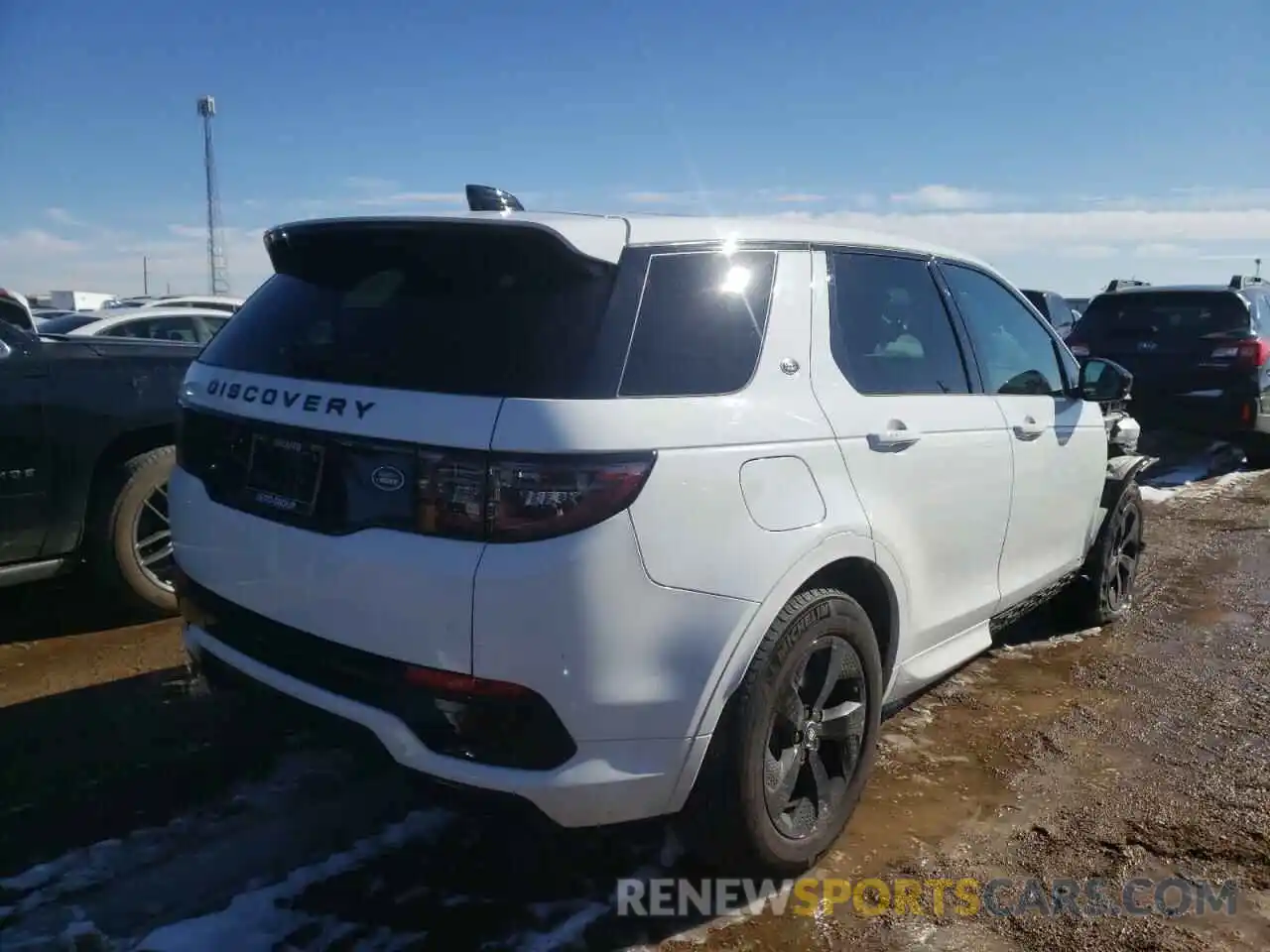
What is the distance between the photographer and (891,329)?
3293 mm

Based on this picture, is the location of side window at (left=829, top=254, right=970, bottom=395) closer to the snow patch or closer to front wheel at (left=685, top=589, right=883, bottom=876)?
front wheel at (left=685, top=589, right=883, bottom=876)

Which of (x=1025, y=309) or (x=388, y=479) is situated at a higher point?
(x=1025, y=309)

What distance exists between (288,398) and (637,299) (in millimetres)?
916

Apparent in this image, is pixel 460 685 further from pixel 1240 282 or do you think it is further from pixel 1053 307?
pixel 1053 307

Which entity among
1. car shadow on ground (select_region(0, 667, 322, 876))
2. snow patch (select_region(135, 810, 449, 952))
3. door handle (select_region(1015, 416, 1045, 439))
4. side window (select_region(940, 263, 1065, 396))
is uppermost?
side window (select_region(940, 263, 1065, 396))

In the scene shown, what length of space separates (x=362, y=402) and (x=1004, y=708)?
9.72 feet

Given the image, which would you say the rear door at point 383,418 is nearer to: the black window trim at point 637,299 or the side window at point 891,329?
the black window trim at point 637,299

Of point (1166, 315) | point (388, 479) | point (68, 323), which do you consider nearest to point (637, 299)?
point (388, 479)

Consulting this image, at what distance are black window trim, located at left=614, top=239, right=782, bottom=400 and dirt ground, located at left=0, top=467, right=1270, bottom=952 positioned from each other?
1.10m

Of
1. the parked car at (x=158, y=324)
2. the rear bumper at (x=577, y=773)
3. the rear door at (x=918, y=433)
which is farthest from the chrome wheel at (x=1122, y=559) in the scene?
the parked car at (x=158, y=324)

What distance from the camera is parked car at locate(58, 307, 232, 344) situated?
34.5 ft

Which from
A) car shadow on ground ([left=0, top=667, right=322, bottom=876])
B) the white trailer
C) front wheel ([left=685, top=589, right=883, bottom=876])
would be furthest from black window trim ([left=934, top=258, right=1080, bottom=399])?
the white trailer

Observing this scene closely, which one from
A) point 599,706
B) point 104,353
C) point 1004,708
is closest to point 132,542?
point 104,353

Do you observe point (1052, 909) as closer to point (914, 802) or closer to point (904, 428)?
point (914, 802)
